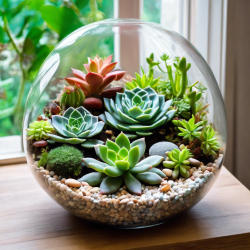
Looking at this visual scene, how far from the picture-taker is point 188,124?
750mm

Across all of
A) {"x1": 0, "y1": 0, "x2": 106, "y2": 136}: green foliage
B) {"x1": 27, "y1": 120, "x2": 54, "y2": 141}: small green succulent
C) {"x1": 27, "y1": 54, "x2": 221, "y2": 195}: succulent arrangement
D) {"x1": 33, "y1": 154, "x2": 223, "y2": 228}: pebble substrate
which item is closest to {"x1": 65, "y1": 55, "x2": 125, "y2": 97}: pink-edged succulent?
{"x1": 27, "y1": 54, "x2": 221, "y2": 195}: succulent arrangement

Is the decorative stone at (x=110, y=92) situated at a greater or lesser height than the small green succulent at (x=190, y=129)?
greater

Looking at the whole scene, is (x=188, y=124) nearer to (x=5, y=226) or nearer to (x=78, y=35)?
(x=78, y=35)

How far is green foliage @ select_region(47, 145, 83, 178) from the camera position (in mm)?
686

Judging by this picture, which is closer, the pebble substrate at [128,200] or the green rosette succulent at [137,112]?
the pebble substrate at [128,200]

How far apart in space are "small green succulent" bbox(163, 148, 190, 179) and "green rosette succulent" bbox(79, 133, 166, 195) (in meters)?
0.03

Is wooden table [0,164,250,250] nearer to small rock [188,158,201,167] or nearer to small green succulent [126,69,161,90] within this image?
small rock [188,158,201,167]

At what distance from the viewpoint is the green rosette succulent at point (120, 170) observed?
0.64 m

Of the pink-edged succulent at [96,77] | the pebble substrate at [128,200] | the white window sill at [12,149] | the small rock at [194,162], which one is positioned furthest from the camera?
the white window sill at [12,149]

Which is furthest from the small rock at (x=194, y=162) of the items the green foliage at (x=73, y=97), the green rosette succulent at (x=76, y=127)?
the green foliage at (x=73, y=97)

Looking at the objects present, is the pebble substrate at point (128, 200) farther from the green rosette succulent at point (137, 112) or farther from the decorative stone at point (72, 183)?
the green rosette succulent at point (137, 112)

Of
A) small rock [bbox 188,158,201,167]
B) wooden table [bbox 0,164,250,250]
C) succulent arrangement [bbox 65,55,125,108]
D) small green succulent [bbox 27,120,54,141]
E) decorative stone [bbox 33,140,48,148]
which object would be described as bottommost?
wooden table [bbox 0,164,250,250]

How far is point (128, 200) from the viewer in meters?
0.62

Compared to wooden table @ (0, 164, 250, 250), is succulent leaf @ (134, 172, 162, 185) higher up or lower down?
higher up
